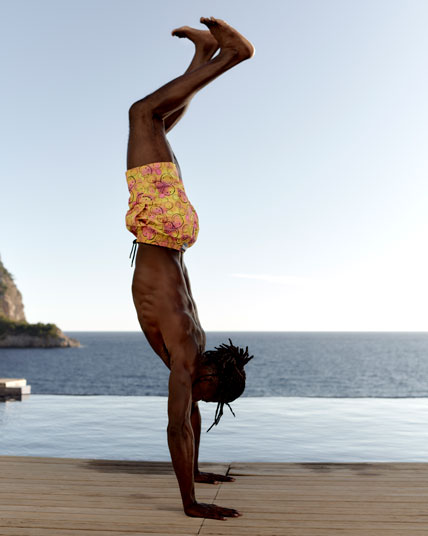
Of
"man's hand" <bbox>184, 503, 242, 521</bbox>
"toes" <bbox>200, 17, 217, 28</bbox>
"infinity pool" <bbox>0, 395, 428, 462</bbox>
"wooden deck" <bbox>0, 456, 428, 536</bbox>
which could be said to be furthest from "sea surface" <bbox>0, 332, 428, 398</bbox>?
"toes" <bbox>200, 17, 217, 28</bbox>

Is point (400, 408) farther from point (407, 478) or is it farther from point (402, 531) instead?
point (402, 531)

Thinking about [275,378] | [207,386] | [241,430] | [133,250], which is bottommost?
[275,378]

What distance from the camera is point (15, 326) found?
82500 mm

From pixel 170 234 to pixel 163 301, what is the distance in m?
0.28

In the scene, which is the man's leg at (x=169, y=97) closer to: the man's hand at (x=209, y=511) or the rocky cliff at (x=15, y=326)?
the man's hand at (x=209, y=511)

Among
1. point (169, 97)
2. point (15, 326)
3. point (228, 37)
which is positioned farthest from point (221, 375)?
point (15, 326)

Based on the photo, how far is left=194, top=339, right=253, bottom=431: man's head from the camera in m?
2.46

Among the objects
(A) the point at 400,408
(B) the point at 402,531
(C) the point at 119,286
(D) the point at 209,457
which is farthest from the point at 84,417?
(C) the point at 119,286

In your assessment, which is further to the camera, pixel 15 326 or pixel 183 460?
pixel 15 326

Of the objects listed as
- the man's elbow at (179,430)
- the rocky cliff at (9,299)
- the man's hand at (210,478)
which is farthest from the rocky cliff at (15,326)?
the man's elbow at (179,430)

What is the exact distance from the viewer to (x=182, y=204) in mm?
2557

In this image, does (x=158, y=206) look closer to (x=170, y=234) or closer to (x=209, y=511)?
(x=170, y=234)

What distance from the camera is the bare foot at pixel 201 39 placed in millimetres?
2820

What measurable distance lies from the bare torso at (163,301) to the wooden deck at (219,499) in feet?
2.02
